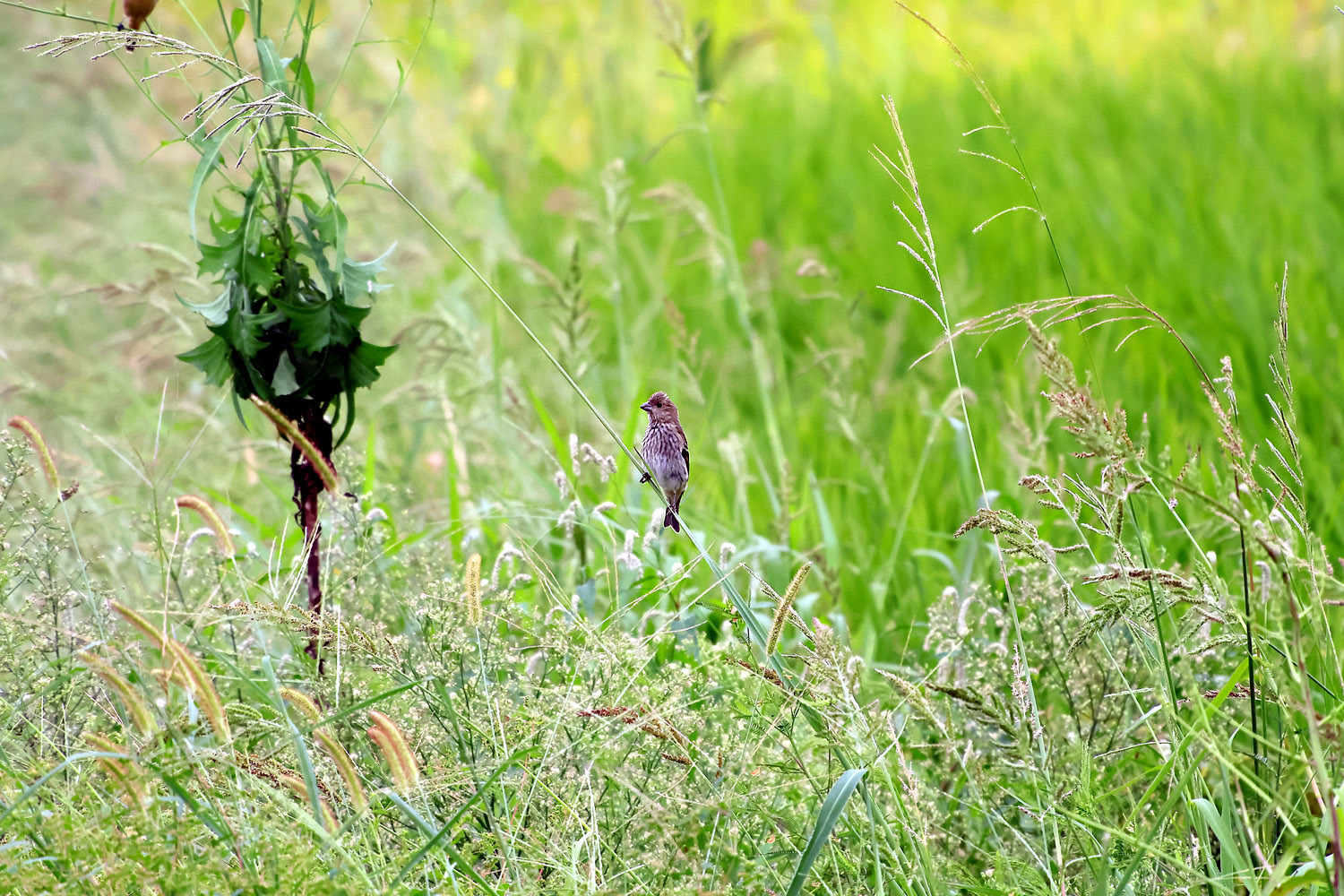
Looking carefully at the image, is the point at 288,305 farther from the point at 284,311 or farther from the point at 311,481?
the point at 311,481

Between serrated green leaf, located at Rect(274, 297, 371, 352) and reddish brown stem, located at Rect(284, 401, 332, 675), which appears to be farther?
reddish brown stem, located at Rect(284, 401, 332, 675)

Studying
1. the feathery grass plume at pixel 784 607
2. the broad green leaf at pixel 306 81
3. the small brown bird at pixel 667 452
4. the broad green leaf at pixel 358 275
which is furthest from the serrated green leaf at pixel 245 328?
the feathery grass plume at pixel 784 607

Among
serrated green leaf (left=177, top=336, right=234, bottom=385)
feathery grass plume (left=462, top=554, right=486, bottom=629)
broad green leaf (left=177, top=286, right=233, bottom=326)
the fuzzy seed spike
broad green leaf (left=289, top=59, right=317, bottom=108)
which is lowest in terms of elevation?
feathery grass plume (left=462, top=554, right=486, bottom=629)

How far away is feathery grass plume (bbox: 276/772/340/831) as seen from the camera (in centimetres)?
152

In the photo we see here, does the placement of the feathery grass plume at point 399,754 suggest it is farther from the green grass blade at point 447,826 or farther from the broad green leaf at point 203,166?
the broad green leaf at point 203,166

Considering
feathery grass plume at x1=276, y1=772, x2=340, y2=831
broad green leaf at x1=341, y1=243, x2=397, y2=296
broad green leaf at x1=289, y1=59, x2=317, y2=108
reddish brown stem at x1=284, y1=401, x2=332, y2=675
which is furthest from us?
reddish brown stem at x1=284, y1=401, x2=332, y2=675

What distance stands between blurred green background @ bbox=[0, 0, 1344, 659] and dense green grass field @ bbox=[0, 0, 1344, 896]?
36 mm

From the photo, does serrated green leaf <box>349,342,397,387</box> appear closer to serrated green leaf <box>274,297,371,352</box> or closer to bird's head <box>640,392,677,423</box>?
serrated green leaf <box>274,297,371,352</box>

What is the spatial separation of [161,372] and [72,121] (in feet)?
13.8

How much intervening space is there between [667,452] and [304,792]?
0.70m

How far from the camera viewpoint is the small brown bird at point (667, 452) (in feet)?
5.80

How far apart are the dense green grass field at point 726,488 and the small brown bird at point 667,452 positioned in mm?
129

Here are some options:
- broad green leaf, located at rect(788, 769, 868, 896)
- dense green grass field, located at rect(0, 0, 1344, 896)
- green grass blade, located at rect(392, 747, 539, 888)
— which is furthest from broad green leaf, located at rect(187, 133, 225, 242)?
broad green leaf, located at rect(788, 769, 868, 896)

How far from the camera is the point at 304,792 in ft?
5.37
